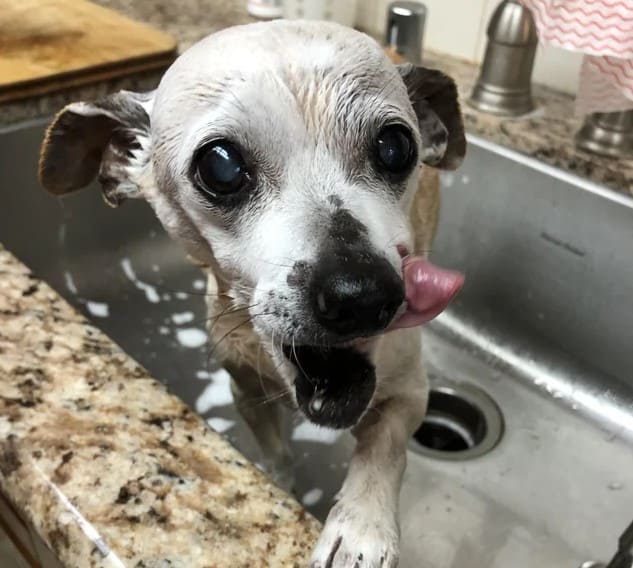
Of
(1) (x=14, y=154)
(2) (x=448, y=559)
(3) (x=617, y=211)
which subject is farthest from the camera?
(1) (x=14, y=154)

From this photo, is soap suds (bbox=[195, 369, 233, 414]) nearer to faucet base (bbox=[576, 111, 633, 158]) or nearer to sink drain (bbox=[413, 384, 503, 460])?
sink drain (bbox=[413, 384, 503, 460])

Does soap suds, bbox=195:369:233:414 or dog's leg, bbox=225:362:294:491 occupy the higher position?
dog's leg, bbox=225:362:294:491

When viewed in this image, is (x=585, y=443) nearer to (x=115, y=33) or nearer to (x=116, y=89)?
(x=116, y=89)

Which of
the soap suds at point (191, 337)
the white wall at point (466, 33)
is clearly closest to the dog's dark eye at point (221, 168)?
the soap suds at point (191, 337)

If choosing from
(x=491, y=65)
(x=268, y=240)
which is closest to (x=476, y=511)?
(x=268, y=240)

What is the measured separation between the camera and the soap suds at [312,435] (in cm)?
128

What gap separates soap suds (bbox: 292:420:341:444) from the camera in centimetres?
128

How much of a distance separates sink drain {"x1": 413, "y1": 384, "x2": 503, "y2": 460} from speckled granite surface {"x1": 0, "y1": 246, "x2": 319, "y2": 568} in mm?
705

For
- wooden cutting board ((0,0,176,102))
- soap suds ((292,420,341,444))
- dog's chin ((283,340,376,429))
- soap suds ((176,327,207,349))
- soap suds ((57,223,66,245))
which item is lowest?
soap suds ((292,420,341,444))

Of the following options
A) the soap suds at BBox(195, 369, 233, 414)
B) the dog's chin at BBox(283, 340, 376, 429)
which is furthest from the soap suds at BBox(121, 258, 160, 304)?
the dog's chin at BBox(283, 340, 376, 429)

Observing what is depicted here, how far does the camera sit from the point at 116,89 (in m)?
1.36

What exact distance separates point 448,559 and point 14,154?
0.99 meters

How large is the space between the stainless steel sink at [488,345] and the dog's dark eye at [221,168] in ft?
2.01

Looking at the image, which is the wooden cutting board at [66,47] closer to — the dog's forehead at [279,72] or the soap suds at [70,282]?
the soap suds at [70,282]
